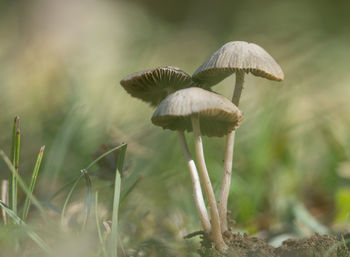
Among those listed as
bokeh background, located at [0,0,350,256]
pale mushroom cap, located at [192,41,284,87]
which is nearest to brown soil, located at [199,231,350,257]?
bokeh background, located at [0,0,350,256]

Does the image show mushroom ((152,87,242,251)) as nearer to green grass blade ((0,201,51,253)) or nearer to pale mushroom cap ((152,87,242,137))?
pale mushroom cap ((152,87,242,137))

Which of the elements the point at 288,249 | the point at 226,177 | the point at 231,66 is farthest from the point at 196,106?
the point at 288,249

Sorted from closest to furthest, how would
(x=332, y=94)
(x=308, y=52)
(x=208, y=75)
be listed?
(x=208, y=75) < (x=308, y=52) < (x=332, y=94)

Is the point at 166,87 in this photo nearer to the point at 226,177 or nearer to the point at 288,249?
the point at 226,177

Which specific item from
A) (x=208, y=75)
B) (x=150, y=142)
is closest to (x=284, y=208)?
(x=150, y=142)

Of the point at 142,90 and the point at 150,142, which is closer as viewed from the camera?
the point at 142,90

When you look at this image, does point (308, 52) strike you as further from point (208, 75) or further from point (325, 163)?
point (208, 75)
